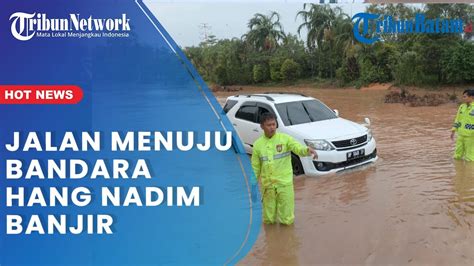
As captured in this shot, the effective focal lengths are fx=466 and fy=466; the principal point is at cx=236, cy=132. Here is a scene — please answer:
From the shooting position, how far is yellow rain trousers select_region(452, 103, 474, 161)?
7.21 meters

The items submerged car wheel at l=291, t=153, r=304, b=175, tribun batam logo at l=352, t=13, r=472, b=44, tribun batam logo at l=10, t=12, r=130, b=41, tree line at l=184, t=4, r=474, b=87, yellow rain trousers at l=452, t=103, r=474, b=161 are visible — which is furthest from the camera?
yellow rain trousers at l=452, t=103, r=474, b=161

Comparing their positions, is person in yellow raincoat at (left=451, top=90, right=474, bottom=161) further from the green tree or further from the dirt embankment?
the green tree

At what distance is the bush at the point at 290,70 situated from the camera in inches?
267

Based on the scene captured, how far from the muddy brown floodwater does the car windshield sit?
188mm

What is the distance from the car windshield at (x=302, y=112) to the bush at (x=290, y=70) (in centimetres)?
51

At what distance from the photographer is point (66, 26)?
3.57 meters

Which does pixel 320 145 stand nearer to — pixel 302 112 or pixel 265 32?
pixel 302 112

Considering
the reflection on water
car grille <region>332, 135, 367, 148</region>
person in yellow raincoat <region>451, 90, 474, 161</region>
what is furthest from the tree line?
the reflection on water

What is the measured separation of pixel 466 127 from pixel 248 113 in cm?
343

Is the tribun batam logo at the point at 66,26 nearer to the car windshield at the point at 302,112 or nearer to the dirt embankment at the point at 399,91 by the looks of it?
the dirt embankment at the point at 399,91

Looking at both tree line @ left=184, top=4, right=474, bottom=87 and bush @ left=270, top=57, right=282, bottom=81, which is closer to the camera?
tree line @ left=184, top=4, right=474, bottom=87

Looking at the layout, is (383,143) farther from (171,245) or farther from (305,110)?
(171,245)

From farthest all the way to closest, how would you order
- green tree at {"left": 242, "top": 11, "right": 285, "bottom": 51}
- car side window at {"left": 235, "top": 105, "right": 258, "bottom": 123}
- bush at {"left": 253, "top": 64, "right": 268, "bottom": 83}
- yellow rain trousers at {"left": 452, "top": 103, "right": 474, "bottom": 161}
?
car side window at {"left": 235, "top": 105, "right": 258, "bottom": 123}, yellow rain trousers at {"left": 452, "top": 103, "right": 474, "bottom": 161}, bush at {"left": 253, "top": 64, "right": 268, "bottom": 83}, green tree at {"left": 242, "top": 11, "right": 285, "bottom": 51}

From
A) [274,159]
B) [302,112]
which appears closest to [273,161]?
[274,159]
